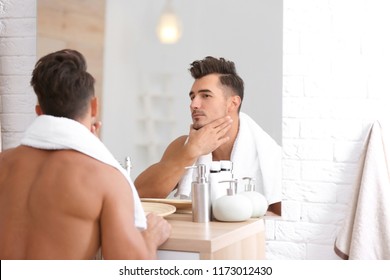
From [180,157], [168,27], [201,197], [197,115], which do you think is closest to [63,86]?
[201,197]

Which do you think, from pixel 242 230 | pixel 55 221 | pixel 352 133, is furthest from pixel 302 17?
pixel 55 221

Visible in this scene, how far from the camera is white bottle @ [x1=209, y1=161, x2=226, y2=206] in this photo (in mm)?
2010

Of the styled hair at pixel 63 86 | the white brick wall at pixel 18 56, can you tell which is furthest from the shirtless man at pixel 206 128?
the styled hair at pixel 63 86

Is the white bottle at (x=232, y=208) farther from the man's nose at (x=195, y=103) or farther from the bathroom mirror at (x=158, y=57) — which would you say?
the man's nose at (x=195, y=103)

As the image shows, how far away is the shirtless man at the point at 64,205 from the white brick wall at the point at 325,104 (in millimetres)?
991

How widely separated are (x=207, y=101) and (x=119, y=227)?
1.14 m

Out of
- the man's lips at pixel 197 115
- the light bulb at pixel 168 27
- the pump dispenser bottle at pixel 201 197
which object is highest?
the light bulb at pixel 168 27

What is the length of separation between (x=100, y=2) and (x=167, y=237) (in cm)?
144

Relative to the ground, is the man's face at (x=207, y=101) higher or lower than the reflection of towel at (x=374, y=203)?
higher

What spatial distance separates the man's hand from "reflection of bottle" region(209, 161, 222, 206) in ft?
1.43

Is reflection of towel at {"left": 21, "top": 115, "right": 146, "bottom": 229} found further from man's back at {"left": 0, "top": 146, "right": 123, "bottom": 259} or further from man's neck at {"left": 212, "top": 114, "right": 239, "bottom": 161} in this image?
man's neck at {"left": 212, "top": 114, "right": 239, "bottom": 161}

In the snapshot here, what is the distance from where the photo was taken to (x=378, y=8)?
241 centimetres

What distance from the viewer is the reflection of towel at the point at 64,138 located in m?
1.62

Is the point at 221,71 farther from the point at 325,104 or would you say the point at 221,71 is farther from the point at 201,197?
the point at 201,197
